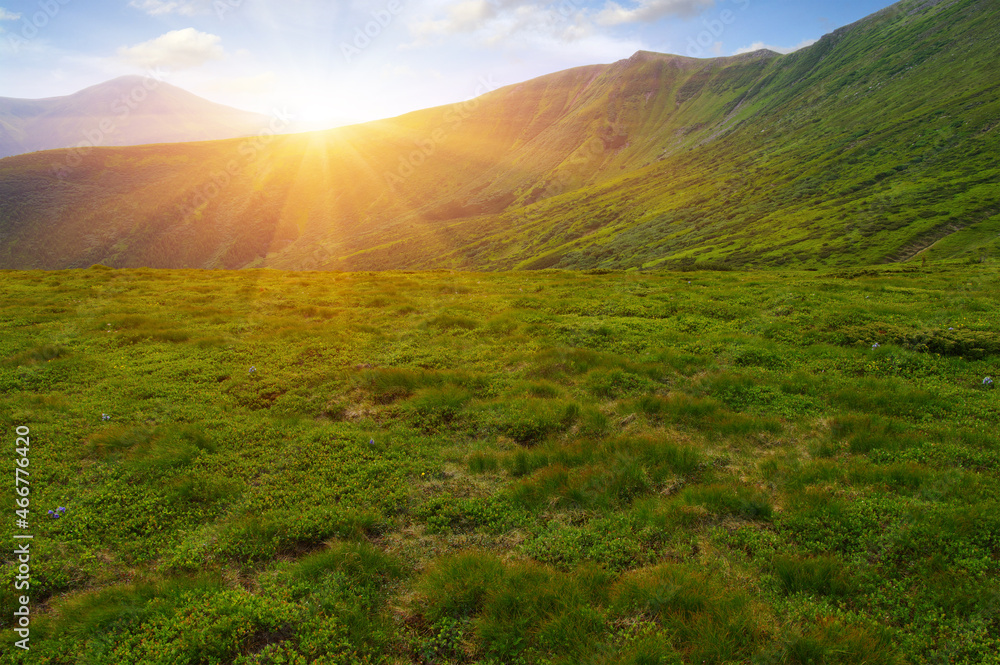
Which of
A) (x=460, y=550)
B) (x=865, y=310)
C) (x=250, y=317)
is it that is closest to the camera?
(x=460, y=550)

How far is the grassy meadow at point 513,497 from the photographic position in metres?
5.62

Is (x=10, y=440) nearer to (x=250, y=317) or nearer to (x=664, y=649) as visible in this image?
(x=250, y=317)

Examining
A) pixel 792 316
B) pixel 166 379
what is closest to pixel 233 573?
pixel 166 379

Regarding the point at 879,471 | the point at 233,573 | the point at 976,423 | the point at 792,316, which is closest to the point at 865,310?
the point at 792,316

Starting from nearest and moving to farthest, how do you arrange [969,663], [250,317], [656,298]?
1. [969,663]
2. [250,317]
3. [656,298]

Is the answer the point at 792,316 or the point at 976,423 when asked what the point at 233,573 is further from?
the point at 792,316

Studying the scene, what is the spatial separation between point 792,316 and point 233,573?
22.3m

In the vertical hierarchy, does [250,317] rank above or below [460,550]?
above

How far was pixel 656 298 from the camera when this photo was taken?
25141 millimetres

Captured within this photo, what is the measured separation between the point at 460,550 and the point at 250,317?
19.2 metres

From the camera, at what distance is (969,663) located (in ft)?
16.9

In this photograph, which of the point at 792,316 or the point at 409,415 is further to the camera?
the point at 792,316

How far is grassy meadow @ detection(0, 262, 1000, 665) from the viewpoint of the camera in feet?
18.5

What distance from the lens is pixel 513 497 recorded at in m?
8.48
